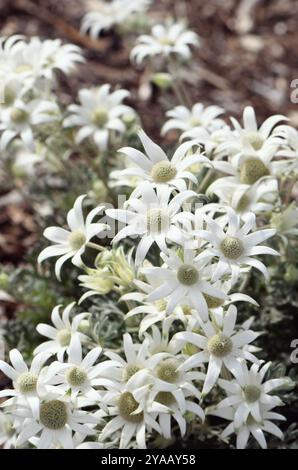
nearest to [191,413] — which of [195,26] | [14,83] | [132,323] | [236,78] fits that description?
[132,323]

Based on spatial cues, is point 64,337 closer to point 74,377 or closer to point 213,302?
point 74,377

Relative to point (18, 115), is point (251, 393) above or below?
below

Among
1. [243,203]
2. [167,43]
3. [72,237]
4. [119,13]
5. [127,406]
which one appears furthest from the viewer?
[119,13]

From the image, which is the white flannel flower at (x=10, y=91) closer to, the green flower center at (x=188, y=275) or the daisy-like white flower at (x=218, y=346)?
the green flower center at (x=188, y=275)

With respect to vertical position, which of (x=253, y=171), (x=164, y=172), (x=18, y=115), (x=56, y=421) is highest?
(x=18, y=115)

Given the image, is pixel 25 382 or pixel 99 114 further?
pixel 99 114

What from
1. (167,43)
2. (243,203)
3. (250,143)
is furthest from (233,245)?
(167,43)

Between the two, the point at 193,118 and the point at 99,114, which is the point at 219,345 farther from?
the point at 99,114

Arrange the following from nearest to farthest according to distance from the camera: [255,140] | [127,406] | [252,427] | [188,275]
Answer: [188,275], [127,406], [252,427], [255,140]
